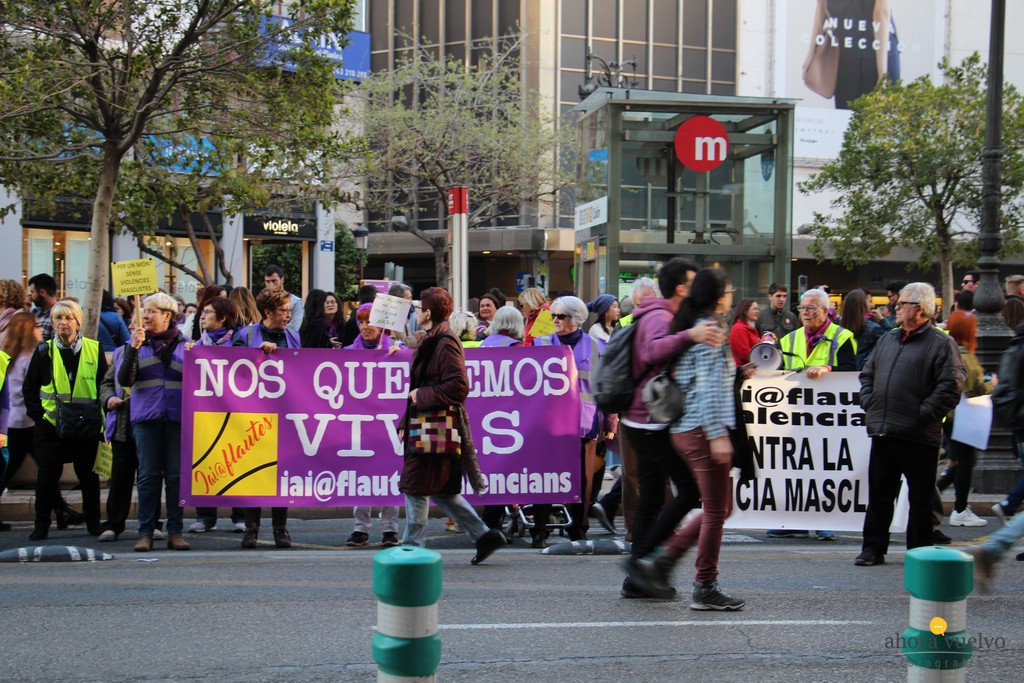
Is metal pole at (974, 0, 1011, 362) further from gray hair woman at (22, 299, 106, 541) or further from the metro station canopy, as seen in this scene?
gray hair woman at (22, 299, 106, 541)

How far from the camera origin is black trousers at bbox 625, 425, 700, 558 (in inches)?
253

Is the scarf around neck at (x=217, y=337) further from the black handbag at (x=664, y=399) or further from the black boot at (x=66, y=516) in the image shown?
the black handbag at (x=664, y=399)

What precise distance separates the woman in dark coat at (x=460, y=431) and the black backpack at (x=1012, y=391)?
3237mm

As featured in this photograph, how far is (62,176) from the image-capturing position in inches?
654

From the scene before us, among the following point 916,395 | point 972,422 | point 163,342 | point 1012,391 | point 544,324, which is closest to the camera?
point 1012,391

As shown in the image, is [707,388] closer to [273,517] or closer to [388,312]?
[388,312]

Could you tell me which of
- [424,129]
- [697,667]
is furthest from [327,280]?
[697,667]

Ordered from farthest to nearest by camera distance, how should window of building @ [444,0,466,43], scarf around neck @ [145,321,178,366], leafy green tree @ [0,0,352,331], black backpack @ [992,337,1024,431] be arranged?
window of building @ [444,0,466,43] < leafy green tree @ [0,0,352,331] < scarf around neck @ [145,321,178,366] < black backpack @ [992,337,1024,431]

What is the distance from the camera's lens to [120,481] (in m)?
9.31

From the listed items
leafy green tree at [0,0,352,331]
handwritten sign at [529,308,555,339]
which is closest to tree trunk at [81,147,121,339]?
leafy green tree at [0,0,352,331]

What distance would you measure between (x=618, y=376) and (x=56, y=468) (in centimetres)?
504

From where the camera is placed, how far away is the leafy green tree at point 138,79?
45.1ft

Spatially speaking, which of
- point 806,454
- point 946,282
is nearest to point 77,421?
point 806,454

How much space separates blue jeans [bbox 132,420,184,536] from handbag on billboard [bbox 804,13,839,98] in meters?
48.5
